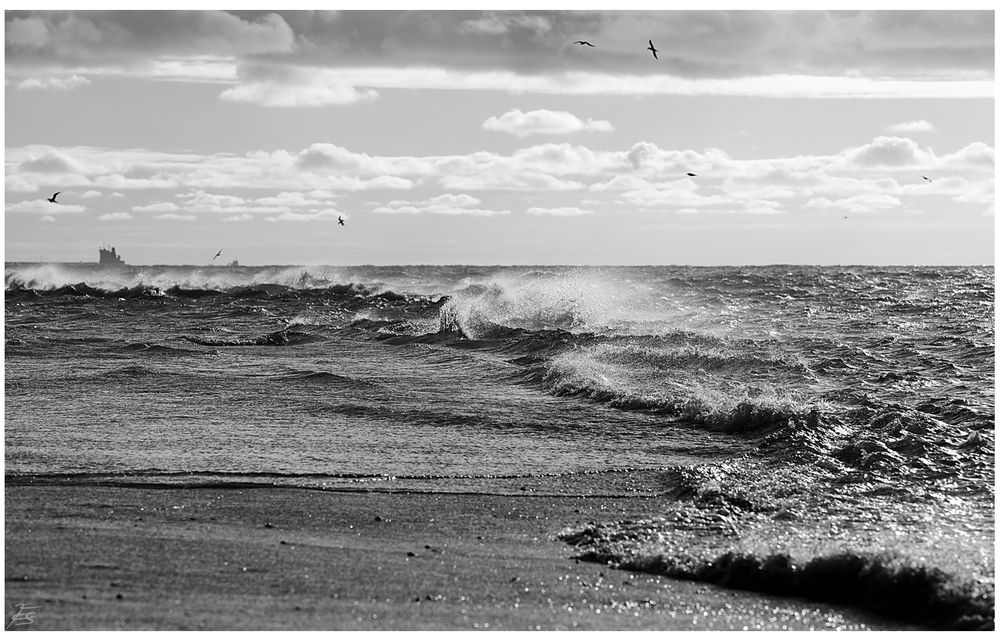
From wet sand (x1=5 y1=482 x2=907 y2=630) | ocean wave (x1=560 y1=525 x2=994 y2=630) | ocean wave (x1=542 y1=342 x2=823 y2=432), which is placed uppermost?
ocean wave (x1=542 y1=342 x2=823 y2=432)

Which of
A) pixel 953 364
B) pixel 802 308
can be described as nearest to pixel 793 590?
pixel 953 364

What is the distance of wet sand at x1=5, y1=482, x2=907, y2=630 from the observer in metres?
4.57

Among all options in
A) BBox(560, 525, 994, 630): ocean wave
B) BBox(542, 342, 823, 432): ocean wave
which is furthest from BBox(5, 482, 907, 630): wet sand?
BBox(542, 342, 823, 432): ocean wave

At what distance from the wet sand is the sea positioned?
30cm

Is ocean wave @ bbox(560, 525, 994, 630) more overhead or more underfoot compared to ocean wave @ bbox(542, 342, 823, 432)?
more underfoot

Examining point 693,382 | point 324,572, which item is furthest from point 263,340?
point 324,572

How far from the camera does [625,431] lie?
31.0 feet

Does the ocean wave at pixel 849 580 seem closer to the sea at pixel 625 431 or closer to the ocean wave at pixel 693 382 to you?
the sea at pixel 625 431

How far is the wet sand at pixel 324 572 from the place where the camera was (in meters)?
4.57

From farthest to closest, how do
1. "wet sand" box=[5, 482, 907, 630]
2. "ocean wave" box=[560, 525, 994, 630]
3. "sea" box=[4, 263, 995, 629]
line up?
"sea" box=[4, 263, 995, 629] < "ocean wave" box=[560, 525, 994, 630] < "wet sand" box=[5, 482, 907, 630]

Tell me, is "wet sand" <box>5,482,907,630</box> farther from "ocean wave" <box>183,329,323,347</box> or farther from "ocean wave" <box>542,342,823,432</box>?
"ocean wave" <box>183,329,323,347</box>

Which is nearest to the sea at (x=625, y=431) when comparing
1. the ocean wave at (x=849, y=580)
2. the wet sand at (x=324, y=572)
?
the ocean wave at (x=849, y=580)

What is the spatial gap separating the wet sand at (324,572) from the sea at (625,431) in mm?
296

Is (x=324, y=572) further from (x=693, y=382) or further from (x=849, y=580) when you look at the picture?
(x=693, y=382)
